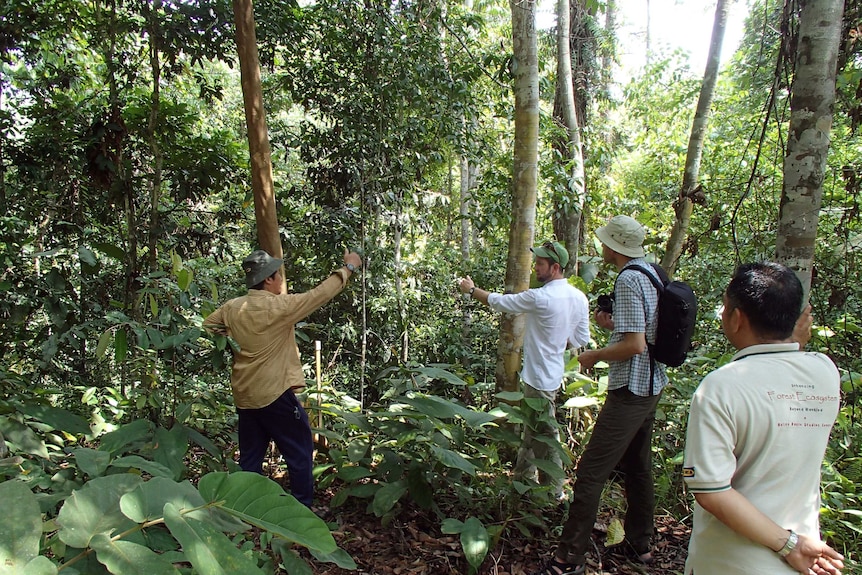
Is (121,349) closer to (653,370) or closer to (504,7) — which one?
(653,370)

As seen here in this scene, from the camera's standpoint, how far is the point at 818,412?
1470 millimetres

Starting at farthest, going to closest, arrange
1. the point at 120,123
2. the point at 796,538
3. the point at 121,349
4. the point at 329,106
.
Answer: the point at 329,106 < the point at 120,123 < the point at 121,349 < the point at 796,538

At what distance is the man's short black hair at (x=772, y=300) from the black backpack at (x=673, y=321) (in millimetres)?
A: 1134

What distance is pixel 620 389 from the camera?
111 inches

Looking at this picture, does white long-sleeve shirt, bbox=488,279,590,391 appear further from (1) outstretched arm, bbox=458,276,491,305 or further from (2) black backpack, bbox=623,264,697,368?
(2) black backpack, bbox=623,264,697,368

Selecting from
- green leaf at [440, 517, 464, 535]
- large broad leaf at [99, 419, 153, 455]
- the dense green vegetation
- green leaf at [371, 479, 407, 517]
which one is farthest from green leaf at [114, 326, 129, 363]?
green leaf at [440, 517, 464, 535]

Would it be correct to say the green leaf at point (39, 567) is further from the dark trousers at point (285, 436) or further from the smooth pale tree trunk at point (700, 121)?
the smooth pale tree trunk at point (700, 121)

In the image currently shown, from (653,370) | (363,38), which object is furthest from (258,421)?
(363,38)

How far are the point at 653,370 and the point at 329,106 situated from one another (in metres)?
4.26

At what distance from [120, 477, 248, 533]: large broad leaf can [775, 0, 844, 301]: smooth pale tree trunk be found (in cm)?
243

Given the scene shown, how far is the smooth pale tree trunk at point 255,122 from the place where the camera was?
11.6 ft

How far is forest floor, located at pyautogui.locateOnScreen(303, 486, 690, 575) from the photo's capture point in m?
3.02

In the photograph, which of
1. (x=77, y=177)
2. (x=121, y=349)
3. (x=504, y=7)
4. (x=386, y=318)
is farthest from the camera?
(x=504, y=7)

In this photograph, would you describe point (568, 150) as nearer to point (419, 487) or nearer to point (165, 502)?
point (419, 487)
